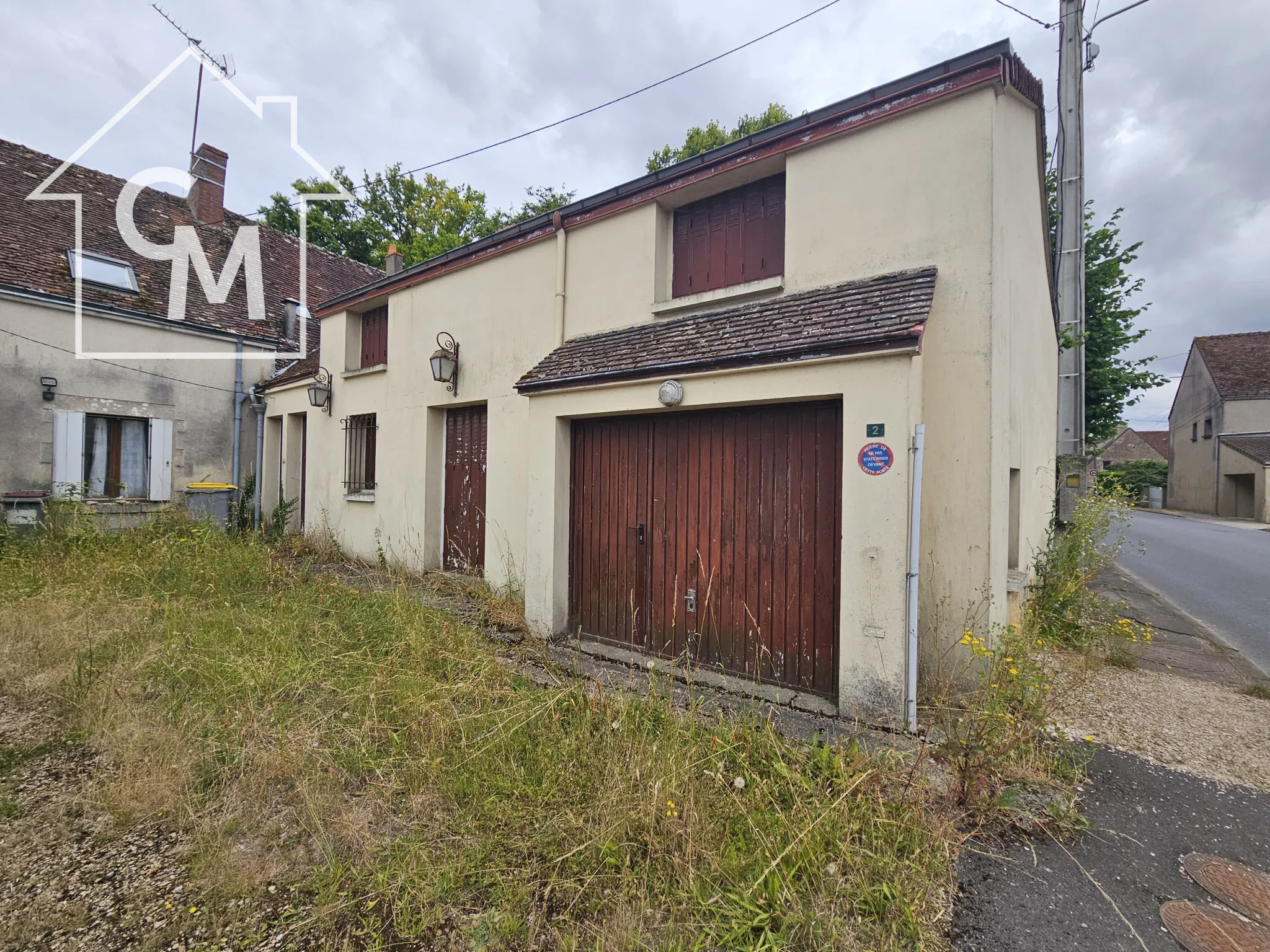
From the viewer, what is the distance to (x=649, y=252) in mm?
5648

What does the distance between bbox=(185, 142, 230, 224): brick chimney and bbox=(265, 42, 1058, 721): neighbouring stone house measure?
1171 centimetres

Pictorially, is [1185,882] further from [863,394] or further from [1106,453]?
[1106,453]

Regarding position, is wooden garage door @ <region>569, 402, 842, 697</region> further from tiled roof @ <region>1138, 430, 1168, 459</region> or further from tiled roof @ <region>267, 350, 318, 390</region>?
tiled roof @ <region>1138, 430, 1168, 459</region>

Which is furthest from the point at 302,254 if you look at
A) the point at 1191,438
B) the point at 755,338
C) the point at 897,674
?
the point at 1191,438

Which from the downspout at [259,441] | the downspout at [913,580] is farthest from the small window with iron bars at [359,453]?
the downspout at [913,580]

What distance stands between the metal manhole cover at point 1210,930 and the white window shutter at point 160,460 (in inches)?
567

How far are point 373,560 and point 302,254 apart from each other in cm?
1141

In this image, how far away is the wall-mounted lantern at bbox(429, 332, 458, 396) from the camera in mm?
7309

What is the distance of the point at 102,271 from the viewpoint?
411 inches

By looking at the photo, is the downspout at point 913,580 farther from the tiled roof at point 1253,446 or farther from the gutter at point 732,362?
the tiled roof at point 1253,446

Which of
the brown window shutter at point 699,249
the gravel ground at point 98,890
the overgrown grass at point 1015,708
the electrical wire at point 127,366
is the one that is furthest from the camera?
the electrical wire at point 127,366

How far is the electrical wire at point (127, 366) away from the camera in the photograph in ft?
29.3

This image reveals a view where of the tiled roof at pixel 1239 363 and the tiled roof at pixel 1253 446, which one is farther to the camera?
the tiled roof at pixel 1239 363

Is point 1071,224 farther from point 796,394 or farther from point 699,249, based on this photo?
point 796,394
